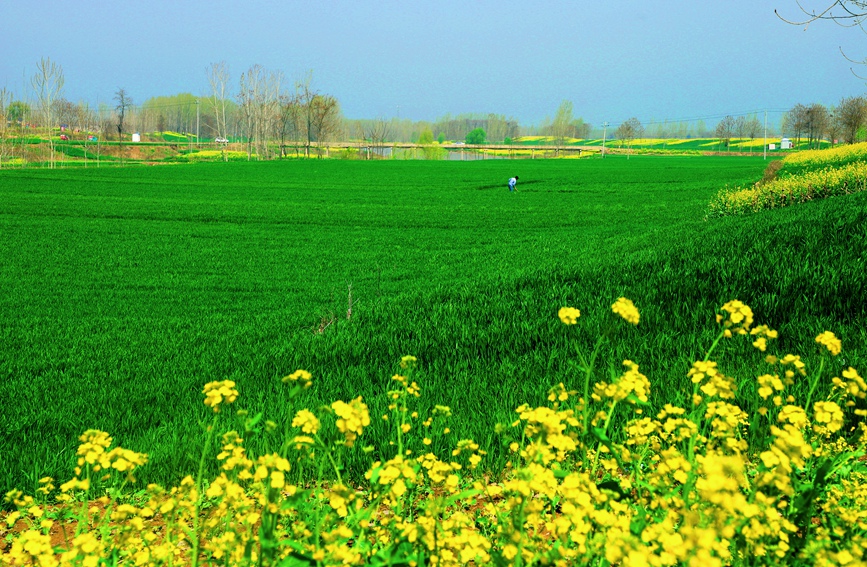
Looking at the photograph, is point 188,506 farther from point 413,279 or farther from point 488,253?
point 488,253

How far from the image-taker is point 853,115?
269 ft

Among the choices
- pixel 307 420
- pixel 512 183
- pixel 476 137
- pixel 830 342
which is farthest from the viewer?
pixel 476 137

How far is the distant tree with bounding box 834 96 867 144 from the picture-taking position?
265 feet

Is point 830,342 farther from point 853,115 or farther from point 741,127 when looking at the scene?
point 741,127

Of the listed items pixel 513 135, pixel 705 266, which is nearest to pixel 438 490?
pixel 705 266

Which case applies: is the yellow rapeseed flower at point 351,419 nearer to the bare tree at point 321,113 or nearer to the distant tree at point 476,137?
the bare tree at point 321,113

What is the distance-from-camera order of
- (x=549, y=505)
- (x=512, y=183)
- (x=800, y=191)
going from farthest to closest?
(x=512, y=183)
(x=800, y=191)
(x=549, y=505)

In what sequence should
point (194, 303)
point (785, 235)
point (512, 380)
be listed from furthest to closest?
point (194, 303)
point (785, 235)
point (512, 380)

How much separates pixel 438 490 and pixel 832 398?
2.41m

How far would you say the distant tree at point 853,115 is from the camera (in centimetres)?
8081

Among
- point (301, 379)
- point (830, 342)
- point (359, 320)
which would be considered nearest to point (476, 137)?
point (359, 320)

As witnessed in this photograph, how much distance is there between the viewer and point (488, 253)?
15.7 m

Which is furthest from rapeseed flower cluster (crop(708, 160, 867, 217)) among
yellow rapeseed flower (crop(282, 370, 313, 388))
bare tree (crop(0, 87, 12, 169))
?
bare tree (crop(0, 87, 12, 169))

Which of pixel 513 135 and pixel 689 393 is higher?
pixel 513 135
